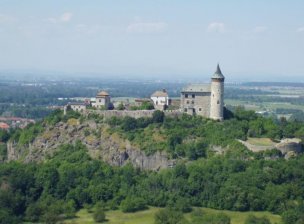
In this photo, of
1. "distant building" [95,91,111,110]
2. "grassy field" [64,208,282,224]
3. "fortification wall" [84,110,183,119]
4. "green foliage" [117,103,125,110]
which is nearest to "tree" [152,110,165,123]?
"fortification wall" [84,110,183,119]

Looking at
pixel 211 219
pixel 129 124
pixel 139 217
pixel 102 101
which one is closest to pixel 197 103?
pixel 129 124

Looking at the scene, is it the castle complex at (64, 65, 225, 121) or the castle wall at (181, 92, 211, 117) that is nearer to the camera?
the castle complex at (64, 65, 225, 121)

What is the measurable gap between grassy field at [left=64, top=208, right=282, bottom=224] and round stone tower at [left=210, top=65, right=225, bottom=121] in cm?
1616

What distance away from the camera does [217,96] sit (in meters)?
77.8

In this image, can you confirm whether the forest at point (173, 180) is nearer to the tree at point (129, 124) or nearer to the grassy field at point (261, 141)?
the tree at point (129, 124)

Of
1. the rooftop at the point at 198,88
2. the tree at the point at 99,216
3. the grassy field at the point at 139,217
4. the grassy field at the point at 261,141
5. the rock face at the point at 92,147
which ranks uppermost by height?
the rooftop at the point at 198,88

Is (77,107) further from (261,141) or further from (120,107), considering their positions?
(261,141)

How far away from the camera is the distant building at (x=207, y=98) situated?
78.0 meters

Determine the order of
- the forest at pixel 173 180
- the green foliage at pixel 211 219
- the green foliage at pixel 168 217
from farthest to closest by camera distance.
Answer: the forest at pixel 173 180
the green foliage at pixel 168 217
the green foliage at pixel 211 219

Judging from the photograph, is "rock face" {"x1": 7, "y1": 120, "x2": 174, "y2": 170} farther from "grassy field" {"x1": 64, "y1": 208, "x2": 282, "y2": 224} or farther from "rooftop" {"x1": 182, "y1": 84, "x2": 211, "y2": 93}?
"rooftop" {"x1": 182, "y1": 84, "x2": 211, "y2": 93}

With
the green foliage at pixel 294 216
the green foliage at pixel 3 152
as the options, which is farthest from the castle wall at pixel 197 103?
the green foliage at pixel 3 152

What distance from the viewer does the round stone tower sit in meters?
77.8

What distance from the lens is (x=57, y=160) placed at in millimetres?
77438

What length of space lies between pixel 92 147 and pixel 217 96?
16.2 m
